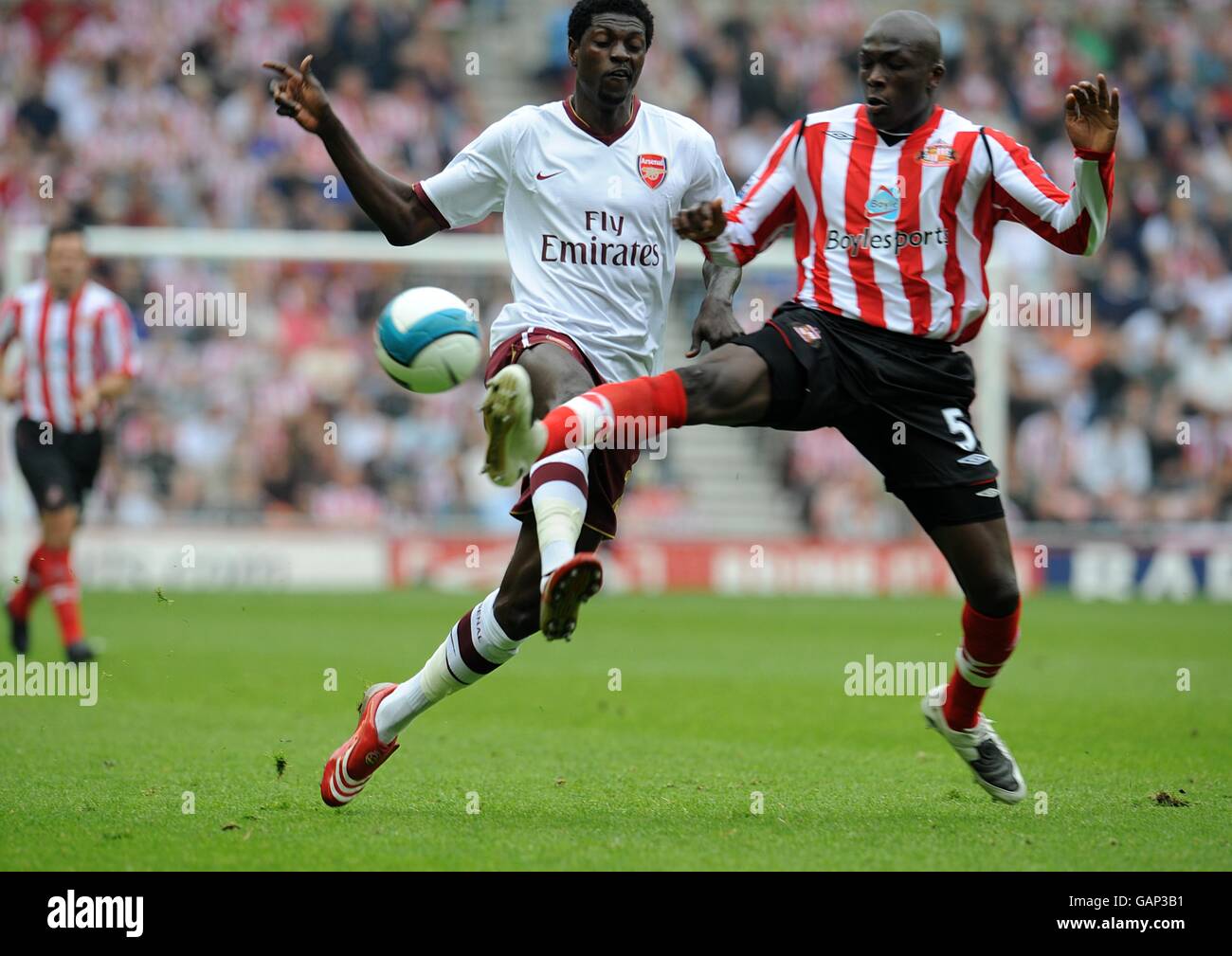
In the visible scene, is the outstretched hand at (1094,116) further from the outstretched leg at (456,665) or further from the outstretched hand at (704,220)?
the outstretched leg at (456,665)

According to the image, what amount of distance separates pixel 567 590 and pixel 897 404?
4.87 ft

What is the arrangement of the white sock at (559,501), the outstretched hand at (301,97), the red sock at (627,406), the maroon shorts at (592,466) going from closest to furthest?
the red sock at (627,406)
the white sock at (559,501)
the outstretched hand at (301,97)
the maroon shorts at (592,466)

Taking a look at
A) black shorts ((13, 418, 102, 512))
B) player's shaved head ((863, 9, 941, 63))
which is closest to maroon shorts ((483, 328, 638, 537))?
player's shaved head ((863, 9, 941, 63))

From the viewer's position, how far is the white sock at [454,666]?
19.7 feet

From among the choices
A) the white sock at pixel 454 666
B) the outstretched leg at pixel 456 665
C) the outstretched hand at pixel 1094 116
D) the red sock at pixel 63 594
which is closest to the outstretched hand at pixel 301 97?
the outstretched leg at pixel 456 665

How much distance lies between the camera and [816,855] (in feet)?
16.6

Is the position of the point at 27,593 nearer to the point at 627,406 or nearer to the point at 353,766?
the point at 353,766

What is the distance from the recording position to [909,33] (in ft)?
19.3

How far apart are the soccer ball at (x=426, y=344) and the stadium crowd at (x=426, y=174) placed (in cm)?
1233

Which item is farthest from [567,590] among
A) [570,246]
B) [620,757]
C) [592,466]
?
[620,757]

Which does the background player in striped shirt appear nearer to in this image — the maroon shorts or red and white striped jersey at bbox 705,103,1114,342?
the maroon shorts
